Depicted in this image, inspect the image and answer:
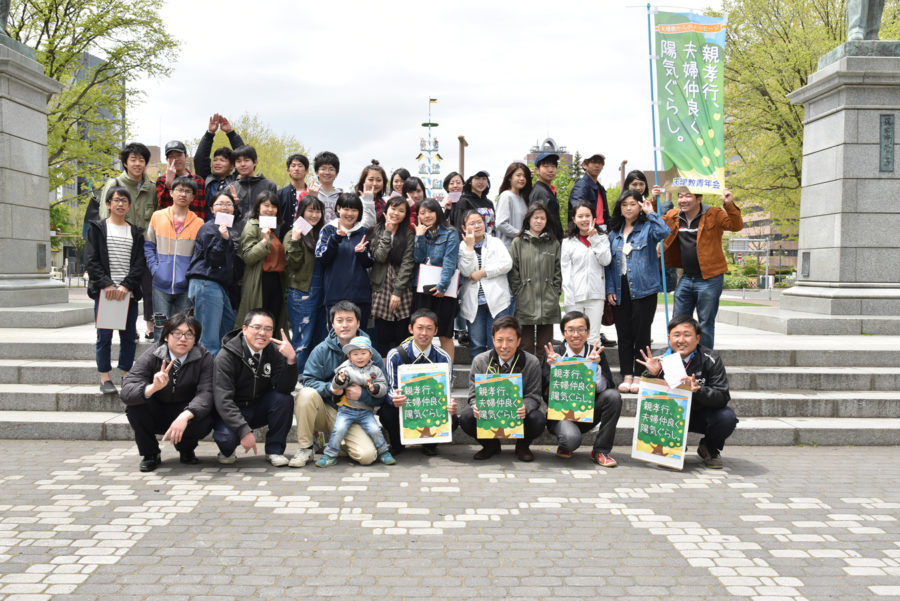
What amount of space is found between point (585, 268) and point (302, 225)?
2.92 metres

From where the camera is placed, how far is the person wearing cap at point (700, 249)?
693cm

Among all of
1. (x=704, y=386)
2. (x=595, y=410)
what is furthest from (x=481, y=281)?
(x=704, y=386)

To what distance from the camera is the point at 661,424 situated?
5582mm

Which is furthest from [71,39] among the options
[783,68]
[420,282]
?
[783,68]

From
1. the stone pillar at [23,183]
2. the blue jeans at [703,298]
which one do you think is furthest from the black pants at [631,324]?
the stone pillar at [23,183]

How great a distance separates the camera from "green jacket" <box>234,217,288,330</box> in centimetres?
652

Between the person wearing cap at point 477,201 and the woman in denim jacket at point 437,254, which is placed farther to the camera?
the person wearing cap at point 477,201

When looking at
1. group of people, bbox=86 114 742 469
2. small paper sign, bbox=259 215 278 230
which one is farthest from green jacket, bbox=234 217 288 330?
small paper sign, bbox=259 215 278 230

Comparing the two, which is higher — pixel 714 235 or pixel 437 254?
pixel 714 235

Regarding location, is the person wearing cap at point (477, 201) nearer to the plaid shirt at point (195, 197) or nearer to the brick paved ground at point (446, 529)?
the plaid shirt at point (195, 197)

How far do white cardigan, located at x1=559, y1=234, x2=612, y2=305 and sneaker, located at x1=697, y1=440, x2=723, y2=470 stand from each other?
1756 millimetres

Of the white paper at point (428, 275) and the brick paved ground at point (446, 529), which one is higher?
the white paper at point (428, 275)

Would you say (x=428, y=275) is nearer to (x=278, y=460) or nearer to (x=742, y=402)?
(x=278, y=460)

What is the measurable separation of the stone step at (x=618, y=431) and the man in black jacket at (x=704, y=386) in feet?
2.27
